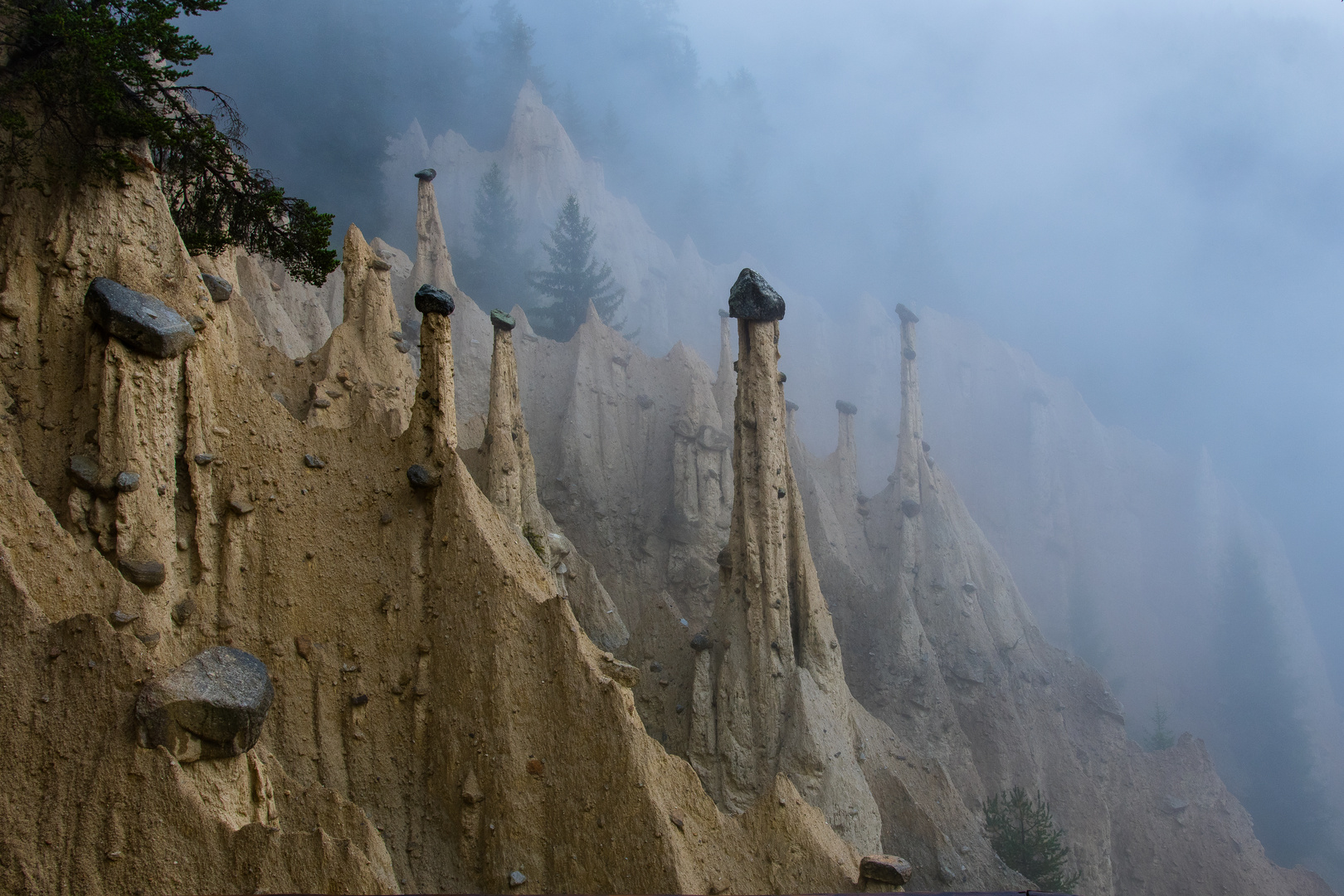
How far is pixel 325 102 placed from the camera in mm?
36250

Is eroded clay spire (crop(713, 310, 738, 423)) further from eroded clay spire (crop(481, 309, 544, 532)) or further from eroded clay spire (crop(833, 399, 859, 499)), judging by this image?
eroded clay spire (crop(481, 309, 544, 532))

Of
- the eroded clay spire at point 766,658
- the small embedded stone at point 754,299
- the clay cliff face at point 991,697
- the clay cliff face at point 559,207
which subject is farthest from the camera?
the clay cliff face at point 559,207

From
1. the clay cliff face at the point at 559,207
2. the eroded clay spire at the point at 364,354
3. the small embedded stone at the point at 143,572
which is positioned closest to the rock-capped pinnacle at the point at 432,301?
the eroded clay spire at the point at 364,354

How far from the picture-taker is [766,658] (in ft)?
Answer: 40.5

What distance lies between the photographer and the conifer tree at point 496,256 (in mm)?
38312

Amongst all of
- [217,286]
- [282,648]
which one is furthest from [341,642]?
[217,286]

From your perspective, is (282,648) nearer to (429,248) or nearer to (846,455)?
(429,248)

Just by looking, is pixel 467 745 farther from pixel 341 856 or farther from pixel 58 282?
pixel 58 282

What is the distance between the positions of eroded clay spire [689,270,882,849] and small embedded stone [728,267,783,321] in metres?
0.02

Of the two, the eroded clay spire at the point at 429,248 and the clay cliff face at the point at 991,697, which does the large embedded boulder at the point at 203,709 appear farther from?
the eroded clay spire at the point at 429,248

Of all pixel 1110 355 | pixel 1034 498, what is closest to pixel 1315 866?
pixel 1034 498

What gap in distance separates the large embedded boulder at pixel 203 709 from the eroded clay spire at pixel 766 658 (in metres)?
8.55

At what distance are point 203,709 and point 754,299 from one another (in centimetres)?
986

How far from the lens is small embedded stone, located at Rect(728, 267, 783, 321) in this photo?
1251cm
